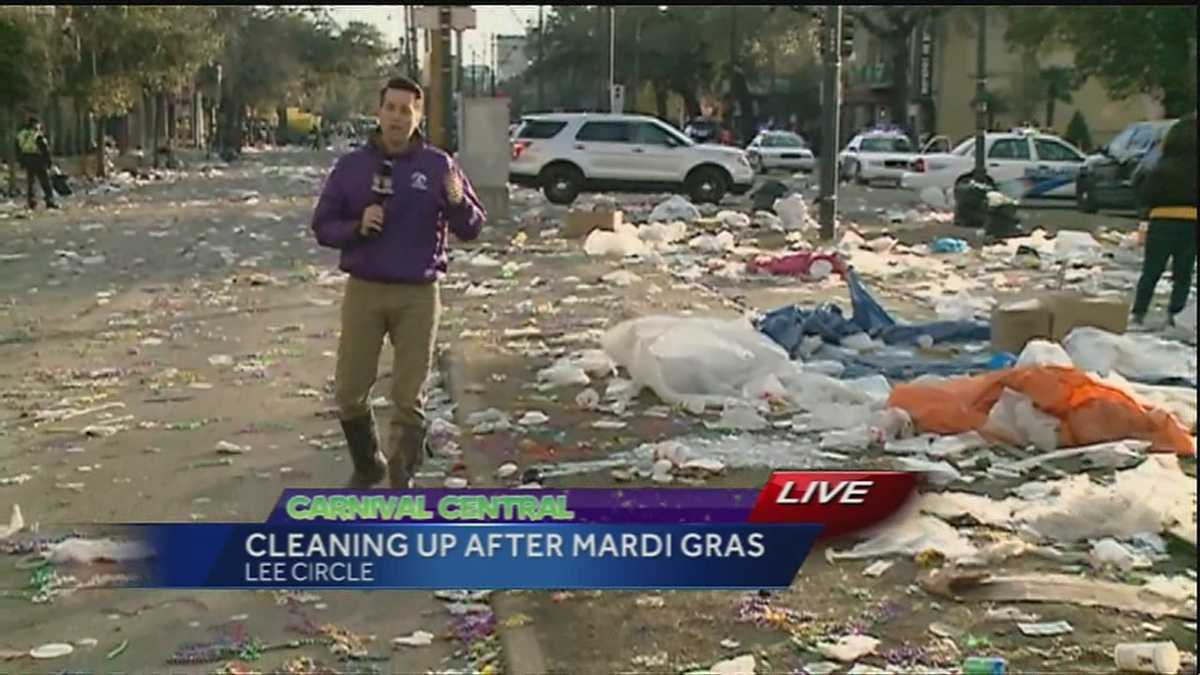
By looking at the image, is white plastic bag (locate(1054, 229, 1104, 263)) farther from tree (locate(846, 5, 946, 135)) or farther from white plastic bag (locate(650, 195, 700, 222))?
tree (locate(846, 5, 946, 135))

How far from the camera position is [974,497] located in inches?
276

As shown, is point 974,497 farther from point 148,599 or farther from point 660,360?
point 148,599

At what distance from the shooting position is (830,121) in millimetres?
21578

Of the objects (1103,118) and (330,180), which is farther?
(1103,118)

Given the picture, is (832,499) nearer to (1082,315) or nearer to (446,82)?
(1082,315)

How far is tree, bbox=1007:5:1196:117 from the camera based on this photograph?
93.9 ft

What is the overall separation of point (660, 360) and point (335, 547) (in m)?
5.34

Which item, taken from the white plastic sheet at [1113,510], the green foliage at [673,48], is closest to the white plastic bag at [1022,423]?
the white plastic sheet at [1113,510]

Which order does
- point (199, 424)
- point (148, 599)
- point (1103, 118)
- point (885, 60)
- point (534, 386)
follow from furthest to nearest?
point (885, 60)
point (1103, 118)
point (534, 386)
point (199, 424)
point (148, 599)

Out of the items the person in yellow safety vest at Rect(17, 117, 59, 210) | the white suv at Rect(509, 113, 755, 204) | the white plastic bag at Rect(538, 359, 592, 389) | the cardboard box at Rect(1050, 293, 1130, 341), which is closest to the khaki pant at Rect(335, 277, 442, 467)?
the white plastic bag at Rect(538, 359, 592, 389)

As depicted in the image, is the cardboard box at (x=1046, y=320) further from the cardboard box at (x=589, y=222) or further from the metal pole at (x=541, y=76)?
the metal pole at (x=541, y=76)

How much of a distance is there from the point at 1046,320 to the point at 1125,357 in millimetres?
813

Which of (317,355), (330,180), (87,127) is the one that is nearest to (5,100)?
(87,127)

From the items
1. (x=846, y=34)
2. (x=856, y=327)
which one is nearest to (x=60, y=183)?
(x=846, y=34)
